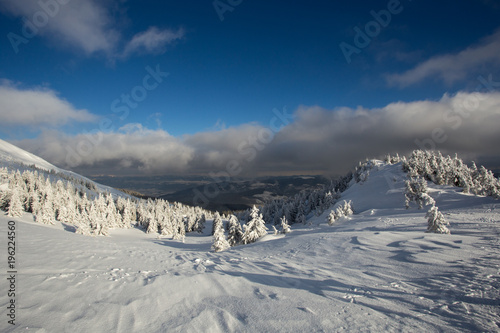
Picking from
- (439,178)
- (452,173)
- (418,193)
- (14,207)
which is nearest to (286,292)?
(418,193)

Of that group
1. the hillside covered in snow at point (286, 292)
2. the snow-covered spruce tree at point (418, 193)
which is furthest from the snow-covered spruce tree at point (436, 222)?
the snow-covered spruce tree at point (418, 193)

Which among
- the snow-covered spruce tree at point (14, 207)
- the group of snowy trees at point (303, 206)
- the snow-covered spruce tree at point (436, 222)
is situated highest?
the snow-covered spruce tree at point (14, 207)

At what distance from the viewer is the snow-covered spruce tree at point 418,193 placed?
35000 millimetres

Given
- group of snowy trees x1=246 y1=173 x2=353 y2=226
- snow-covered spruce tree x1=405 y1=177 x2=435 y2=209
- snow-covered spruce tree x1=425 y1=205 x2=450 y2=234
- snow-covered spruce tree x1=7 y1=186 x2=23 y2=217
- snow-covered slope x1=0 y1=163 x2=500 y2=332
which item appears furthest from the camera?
group of snowy trees x1=246 y1=173 x2=353 y2=226

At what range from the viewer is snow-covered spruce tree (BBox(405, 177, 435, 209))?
115 ft

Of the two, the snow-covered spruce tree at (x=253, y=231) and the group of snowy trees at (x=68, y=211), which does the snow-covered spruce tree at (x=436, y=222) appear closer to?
the snow-covered spruce tree at (x=253, y=231)

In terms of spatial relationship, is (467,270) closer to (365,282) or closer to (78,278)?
(365,282)

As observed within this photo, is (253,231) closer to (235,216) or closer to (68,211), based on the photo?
(235,216)

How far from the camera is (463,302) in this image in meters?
5.40

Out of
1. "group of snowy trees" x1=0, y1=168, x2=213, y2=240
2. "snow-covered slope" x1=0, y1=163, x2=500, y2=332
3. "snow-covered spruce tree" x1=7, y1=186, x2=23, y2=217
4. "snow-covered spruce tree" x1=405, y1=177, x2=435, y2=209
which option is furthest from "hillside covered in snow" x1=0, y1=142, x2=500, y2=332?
"group of snowy trees" x1=0, y1=168, x2=213, y2=240

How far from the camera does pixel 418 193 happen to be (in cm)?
3691

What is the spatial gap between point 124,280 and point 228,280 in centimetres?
399

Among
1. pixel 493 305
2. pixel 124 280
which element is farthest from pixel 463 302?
pixel 124 280

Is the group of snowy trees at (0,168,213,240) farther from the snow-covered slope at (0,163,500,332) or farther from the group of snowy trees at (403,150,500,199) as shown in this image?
the group of snowy trees at (403,150,500,199)
